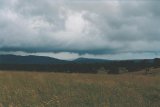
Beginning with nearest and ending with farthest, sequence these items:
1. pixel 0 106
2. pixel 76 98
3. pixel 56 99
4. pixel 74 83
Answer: pixel 0 106, pixel 56 99, pixel 76 98, pixel 74 83

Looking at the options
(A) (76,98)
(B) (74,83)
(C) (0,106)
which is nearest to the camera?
(C) (0,106)

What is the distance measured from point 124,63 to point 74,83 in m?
171

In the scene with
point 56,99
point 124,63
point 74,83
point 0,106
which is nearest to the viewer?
point 0,106

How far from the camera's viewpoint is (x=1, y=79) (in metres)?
18.0

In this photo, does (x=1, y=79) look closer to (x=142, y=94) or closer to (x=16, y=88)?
(x=16, y=88)

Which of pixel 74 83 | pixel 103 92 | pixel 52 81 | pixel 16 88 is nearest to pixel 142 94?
pixel 103 92

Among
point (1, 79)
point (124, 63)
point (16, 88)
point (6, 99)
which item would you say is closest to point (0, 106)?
point (6, 99)

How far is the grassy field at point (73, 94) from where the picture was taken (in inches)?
527

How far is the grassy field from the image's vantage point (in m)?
13.4

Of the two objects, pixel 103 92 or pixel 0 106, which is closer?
pixel 0 106

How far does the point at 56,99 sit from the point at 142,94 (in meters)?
4.82

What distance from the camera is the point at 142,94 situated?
16672mm

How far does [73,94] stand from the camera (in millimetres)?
14766

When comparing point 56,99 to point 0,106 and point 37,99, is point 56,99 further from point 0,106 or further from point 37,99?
point 0,106
